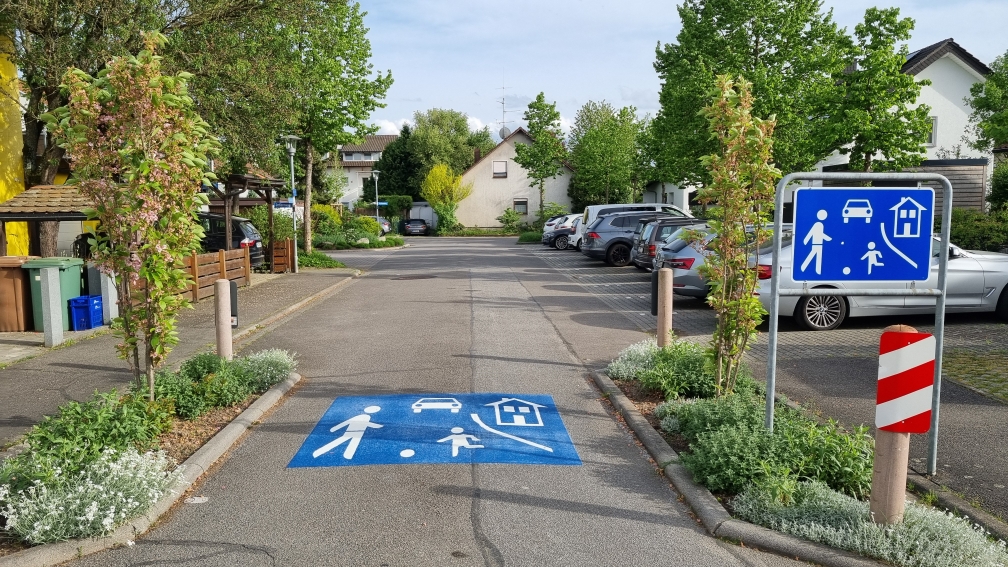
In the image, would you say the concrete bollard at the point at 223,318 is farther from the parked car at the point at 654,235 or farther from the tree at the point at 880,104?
the tree at the point at 880,104

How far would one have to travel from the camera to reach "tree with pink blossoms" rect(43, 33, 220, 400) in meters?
5.91

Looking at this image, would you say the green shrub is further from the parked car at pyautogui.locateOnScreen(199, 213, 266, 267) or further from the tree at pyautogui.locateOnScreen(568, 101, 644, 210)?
the tree at pyautogui.locateOnScreen(568, 101, 644, 210)

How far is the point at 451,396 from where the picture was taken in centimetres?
783

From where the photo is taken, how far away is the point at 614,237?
26.4 metres

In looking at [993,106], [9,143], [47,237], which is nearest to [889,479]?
[47,237]

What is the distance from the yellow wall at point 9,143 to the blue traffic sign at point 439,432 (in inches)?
477

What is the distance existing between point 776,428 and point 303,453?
358 centimetres

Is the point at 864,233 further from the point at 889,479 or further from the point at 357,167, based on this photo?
the point at 357,167

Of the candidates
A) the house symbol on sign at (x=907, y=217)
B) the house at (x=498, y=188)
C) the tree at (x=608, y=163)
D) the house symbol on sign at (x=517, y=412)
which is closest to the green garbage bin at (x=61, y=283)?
the house symbol on sign at (x=517, y=412)

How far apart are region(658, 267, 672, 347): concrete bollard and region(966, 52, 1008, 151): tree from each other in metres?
16.6

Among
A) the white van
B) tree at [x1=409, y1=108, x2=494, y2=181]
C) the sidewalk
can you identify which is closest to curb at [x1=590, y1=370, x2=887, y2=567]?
the sidewalk

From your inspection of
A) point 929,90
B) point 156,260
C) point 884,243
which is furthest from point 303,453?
point 929,90

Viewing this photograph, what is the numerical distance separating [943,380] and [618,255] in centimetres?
1832

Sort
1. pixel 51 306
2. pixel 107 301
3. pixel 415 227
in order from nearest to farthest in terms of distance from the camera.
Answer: pixel 51 306, pixel 107 301, pixel 415 227
